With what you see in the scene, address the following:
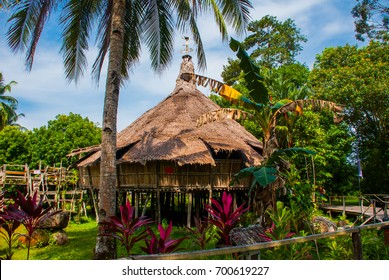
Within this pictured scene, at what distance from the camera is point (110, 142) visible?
22.9ft

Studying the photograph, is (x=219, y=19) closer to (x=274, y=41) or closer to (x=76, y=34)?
(x=76, y=34)

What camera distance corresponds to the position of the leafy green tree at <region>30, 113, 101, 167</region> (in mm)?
22750

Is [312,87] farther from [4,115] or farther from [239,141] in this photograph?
[4,115]

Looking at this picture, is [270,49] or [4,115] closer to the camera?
[4,115]

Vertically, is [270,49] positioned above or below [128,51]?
above

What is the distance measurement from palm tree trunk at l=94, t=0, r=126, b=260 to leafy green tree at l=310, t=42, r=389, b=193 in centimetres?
1431

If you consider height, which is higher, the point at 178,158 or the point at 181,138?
the point at 181,138

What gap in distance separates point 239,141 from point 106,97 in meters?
8.33

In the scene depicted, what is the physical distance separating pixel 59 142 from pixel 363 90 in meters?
19.0

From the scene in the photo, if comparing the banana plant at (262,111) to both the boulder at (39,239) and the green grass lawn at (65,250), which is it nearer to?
the green grass lawn at (65,250)

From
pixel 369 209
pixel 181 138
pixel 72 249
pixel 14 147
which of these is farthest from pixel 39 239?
pixel 14 147

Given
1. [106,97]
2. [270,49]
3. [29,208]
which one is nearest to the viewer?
[29,208]

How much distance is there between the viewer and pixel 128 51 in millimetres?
10438

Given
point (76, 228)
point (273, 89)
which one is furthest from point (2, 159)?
point (273, 89)
